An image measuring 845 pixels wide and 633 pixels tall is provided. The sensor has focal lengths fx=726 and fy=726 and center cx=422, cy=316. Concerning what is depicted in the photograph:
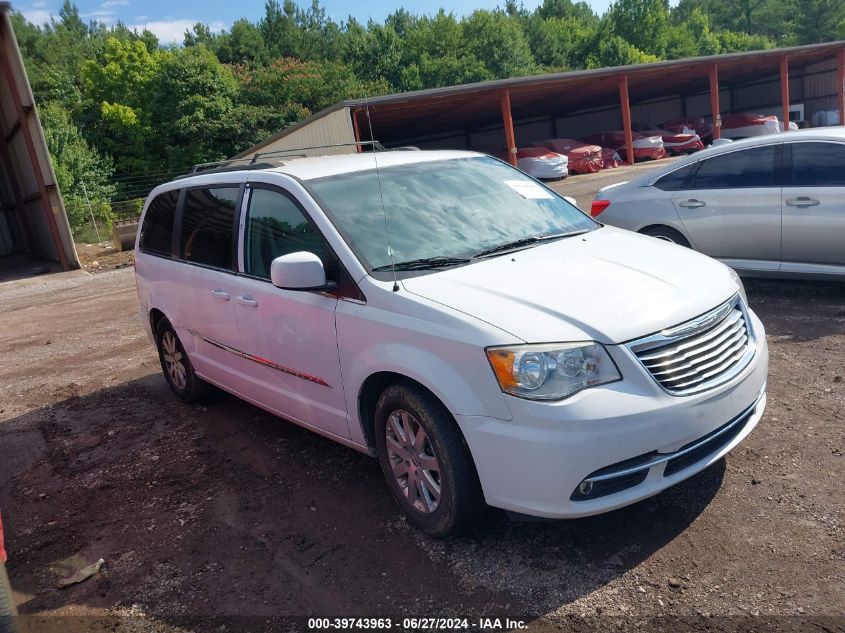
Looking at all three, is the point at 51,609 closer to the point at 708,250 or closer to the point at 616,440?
the point at 616,440

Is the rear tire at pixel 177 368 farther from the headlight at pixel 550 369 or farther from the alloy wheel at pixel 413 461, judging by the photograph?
the headlight at pixel 550 369

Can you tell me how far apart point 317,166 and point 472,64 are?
200ft

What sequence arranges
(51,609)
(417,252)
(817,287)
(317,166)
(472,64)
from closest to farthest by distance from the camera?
(51,609) < (417,252) < (317,166) < (817,287) < (472,64)

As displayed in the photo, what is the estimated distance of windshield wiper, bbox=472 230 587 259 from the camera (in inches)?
158

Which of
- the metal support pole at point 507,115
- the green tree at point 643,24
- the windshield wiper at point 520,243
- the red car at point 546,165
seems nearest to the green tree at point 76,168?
the metal support pole at point 507,115

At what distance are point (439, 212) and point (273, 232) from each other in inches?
41.1

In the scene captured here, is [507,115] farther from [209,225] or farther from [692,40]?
[692,40]

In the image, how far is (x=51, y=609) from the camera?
351 cm

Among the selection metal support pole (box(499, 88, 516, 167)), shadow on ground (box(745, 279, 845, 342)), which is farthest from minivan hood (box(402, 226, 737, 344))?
metal support pole (box(499, 88, 516, 167))

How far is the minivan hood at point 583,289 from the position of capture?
3193 millimetres

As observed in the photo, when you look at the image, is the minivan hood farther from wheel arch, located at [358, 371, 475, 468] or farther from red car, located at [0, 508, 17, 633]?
red car, located at [0, 508, 17, 633]

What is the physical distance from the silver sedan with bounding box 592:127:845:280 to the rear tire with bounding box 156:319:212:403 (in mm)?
4731

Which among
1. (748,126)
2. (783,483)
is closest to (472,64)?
(748,126)

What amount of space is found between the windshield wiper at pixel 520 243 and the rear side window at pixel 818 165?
3.36 m
